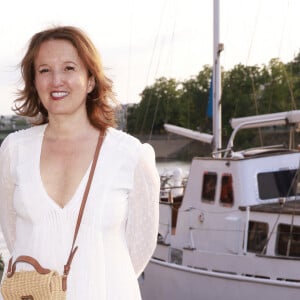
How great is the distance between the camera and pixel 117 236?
265 cm

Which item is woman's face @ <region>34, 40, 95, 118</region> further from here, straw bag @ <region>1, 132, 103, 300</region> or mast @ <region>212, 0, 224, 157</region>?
mast @ <region>212, 0, 224, 157</region>

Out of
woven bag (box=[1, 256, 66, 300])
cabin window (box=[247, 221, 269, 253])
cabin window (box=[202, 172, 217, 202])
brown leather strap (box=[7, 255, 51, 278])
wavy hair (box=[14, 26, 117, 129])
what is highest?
wavy hair (box=[14, 26, 117, 129])

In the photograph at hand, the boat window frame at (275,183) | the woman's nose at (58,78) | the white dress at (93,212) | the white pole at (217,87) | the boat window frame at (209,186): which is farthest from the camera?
the white pole at (217,87)

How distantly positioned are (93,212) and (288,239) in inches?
331

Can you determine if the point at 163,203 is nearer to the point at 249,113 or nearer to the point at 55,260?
the point at 55,260

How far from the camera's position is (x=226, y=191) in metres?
11.7

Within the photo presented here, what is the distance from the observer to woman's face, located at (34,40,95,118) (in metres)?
2.73

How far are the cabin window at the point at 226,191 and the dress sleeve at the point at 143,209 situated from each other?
28.5ft

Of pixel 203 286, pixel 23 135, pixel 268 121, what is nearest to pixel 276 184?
pixel 268 121

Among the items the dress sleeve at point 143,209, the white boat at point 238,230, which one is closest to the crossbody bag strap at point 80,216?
the dress sleeve at point 143,209

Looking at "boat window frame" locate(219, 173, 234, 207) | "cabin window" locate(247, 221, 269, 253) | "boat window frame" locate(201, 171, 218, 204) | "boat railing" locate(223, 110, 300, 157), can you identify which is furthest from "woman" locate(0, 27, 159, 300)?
"boat railing" locate(223, 110, 300, 157)

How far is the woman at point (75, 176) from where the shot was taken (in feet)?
8.46

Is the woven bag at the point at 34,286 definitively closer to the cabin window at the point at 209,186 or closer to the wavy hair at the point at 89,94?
the wavy hair at the point at 89,94

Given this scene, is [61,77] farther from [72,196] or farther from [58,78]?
[72,196]
